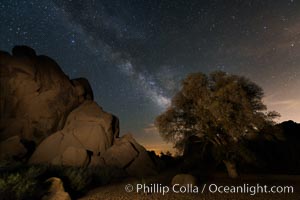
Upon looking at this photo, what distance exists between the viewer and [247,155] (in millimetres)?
19609

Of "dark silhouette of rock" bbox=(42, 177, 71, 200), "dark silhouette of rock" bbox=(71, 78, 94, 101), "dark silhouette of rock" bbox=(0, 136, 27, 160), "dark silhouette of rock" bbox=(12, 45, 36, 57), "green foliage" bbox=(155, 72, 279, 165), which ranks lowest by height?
"dark silhouette of rock" bbox=(42, 177, 71, 200)

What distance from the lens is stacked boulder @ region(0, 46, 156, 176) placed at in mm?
29250

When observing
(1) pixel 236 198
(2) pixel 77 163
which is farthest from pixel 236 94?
(2) pixel 77 163

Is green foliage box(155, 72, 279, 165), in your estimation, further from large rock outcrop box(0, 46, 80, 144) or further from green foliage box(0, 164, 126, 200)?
large rock outcrop box(0, 46, 80, 144)

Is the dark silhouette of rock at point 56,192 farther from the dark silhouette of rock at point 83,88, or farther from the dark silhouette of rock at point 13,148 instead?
the dark silhouette of rock at point 83,88

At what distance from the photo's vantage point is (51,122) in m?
34.1

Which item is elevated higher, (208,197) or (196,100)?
(196,100)

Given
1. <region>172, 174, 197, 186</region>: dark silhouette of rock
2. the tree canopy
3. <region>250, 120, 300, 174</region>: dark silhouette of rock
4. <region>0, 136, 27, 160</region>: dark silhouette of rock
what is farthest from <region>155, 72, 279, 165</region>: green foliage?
<region>0, 136, 27, 160</region>: dark silhouette of rock

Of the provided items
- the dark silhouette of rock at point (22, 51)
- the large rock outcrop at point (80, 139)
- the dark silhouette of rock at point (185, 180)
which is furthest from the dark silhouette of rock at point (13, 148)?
the dark silhouette of rock at point (185, 180)

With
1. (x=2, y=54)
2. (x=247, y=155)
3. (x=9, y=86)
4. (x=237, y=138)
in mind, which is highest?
(x=2, y=54)

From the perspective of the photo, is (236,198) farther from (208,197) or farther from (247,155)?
(247,155)

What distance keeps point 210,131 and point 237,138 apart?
2.28 metres

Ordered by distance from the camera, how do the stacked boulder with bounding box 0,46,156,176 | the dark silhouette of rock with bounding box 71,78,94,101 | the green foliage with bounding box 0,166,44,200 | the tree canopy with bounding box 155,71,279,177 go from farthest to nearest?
the dark silhouette of rock with bounding box 71,78,94,101 → the stacked boulder with bounding box 0,46,156,176 → the tree canopy with bounding box 155,71,279,177 → the green foliage with bounding box 0,166,44,200

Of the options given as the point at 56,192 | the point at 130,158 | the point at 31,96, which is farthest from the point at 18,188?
the point at 31,96
